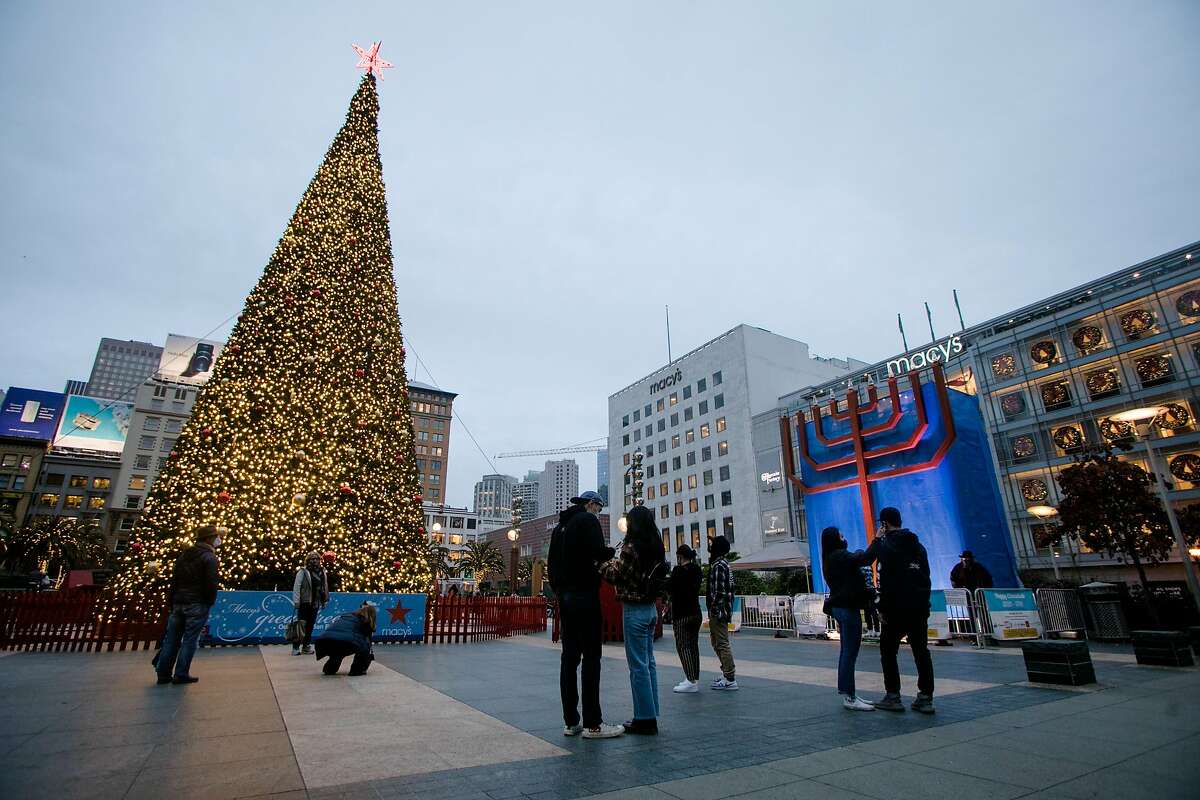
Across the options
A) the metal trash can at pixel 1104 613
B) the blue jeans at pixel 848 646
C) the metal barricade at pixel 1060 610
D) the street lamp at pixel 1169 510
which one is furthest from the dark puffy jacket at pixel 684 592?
the metal trash can at pixel 1104 613

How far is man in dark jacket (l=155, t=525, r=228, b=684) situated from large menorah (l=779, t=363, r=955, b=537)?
22.3 metres

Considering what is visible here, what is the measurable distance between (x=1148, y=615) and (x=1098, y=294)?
27.2 metres

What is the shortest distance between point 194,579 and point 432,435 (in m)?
112

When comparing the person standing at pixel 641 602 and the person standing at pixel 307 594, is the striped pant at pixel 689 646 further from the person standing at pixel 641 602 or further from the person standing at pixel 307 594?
the person standing at pixel 307 594

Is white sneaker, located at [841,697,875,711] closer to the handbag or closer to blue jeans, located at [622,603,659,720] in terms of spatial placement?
blue jeans, located at [622,603,659,720]

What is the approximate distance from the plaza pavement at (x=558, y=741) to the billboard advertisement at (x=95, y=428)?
80.0 meters

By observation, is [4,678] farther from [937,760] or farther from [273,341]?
[937,760]

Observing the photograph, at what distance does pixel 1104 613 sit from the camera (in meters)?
12.9

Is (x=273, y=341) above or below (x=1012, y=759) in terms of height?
above

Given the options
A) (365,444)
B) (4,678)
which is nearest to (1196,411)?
(365,444)

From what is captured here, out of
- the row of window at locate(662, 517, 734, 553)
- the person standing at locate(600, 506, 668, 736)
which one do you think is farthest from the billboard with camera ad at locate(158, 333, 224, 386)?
the person standing at locate(600, 506, 668, 736)

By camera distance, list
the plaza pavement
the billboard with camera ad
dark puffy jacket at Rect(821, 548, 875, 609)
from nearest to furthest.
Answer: the plaza pavement → dark puffy jacket at Rect(821, 548, 875, 609) → the billboard with camera ad

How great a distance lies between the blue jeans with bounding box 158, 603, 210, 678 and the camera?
7.06 meters

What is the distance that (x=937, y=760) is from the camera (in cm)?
388
